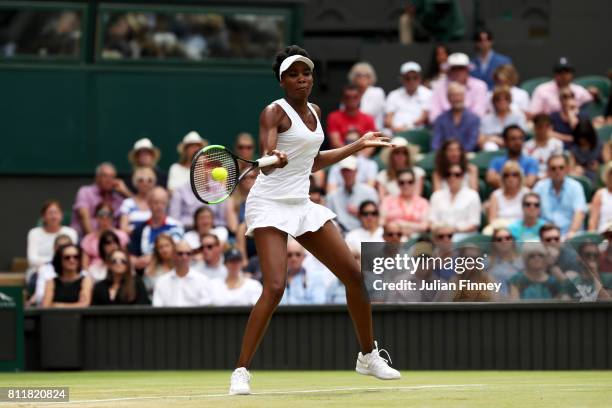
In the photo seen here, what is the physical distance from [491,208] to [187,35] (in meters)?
4.05

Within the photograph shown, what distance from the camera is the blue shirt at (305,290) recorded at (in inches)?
463

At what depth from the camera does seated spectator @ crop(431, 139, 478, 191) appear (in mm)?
12969

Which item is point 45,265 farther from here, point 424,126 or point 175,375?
point 424,126

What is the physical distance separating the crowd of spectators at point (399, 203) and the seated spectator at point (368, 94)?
0.02m

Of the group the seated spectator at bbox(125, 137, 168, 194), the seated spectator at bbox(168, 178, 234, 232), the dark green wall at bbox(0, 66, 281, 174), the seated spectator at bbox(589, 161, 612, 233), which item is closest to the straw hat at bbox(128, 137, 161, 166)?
the seated spectator at bbox(125, 137, 168, 194)

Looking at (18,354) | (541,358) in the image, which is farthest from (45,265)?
(541,358)

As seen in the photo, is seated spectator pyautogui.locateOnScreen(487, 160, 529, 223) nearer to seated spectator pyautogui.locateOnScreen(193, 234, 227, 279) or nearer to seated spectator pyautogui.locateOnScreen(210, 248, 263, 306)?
seated spectator pyautogui.locateOnScreen(210, 248, 263, 306)

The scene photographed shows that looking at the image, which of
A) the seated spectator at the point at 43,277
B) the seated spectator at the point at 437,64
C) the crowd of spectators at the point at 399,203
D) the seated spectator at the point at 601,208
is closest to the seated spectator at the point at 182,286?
the crowd of spectators at the point at 399,203

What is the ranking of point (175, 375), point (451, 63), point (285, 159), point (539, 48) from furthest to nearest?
point (539, 48) < point (451, 63) < point (175, 375) < point (285, 159)

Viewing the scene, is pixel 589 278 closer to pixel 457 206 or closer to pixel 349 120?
pixel 457 206

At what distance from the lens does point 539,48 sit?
15852mm

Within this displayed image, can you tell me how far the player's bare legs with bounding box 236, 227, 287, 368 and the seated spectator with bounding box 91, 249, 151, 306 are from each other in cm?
433

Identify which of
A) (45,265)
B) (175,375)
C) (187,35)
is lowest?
(175,375)

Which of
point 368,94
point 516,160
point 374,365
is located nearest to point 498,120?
point 516,160
